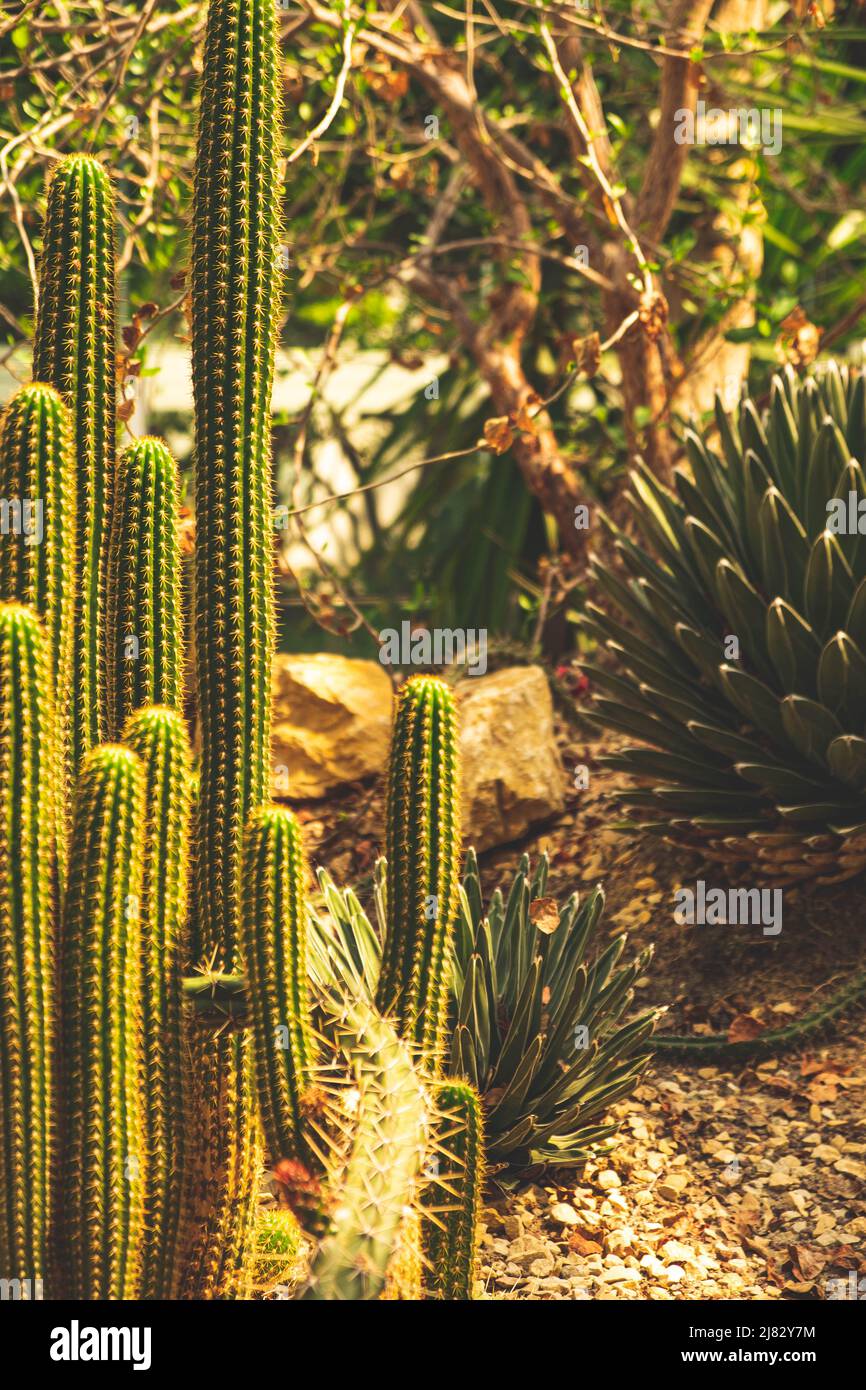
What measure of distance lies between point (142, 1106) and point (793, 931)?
7.39 ft

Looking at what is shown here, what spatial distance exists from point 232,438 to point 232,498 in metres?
0.12

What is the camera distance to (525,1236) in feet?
9.78

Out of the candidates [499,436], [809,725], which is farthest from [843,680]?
[499,436]

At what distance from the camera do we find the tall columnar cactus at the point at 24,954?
2236 millimetres

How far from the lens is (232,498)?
259 cm

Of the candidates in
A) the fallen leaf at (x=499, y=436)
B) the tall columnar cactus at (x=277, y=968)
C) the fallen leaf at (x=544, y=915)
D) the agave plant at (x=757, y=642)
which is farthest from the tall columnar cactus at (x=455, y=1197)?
the fallen leaf at (x=499, y=436)

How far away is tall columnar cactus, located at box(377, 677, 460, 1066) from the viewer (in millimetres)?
2520

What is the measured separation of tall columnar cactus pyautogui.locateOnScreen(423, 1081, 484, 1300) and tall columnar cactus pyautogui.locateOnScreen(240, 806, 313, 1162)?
271mm

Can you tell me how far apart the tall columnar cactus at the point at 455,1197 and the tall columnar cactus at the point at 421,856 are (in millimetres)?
130

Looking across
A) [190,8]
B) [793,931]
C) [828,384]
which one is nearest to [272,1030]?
[793,931]

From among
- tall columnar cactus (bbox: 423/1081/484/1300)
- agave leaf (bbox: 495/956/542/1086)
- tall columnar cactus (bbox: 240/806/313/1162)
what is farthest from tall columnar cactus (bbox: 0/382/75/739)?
agave leaf (bbox: 495/956/542/1086)

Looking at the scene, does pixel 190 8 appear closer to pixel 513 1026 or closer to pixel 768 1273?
pixel 513 1026

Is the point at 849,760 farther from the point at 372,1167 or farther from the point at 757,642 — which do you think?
the point at 372,1167

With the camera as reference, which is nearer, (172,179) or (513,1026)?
(513,1026)
